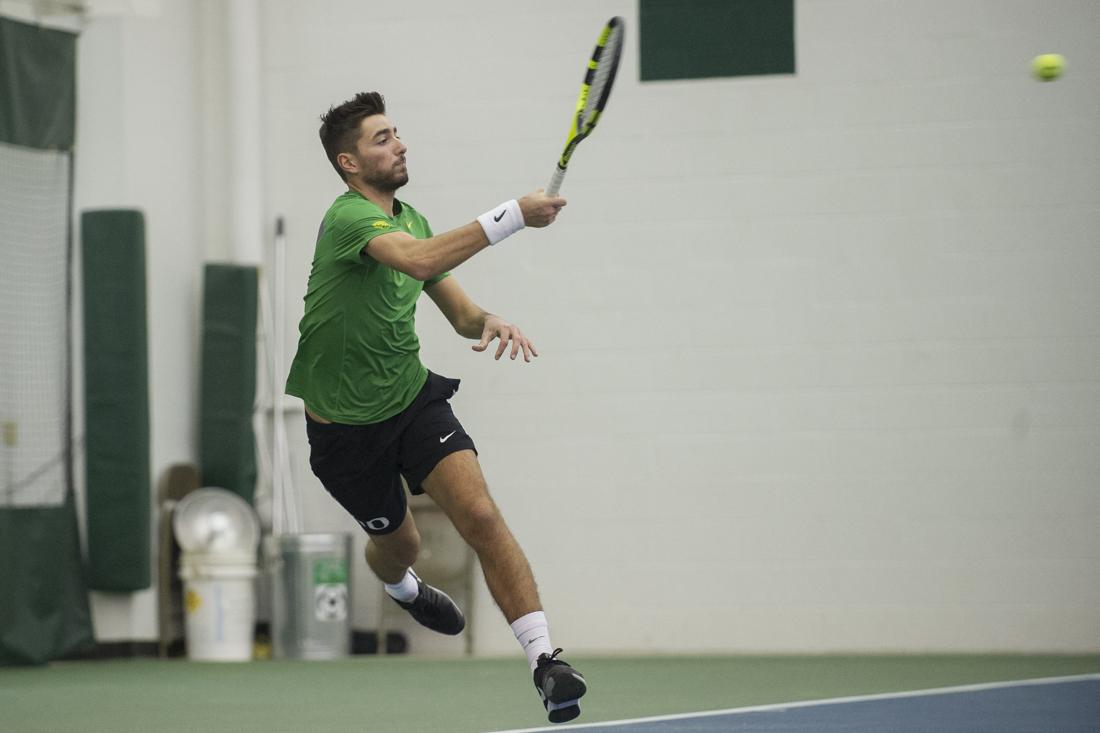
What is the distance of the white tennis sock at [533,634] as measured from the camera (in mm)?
4207

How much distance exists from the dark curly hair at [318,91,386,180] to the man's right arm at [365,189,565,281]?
539 mm

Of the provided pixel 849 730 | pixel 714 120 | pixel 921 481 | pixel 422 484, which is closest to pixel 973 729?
pixel 849 730

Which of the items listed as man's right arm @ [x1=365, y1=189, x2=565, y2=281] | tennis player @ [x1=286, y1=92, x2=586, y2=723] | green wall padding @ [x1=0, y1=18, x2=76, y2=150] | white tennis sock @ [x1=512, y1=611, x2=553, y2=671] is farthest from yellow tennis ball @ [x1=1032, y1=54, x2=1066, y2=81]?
green wall padding @ [x1=0, y1=18, x2=76, y2=150]

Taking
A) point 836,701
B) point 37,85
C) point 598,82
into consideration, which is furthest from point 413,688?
point 37,85

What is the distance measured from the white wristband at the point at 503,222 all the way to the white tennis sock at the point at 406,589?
A: 143 cm

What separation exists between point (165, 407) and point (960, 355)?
14.6 ft

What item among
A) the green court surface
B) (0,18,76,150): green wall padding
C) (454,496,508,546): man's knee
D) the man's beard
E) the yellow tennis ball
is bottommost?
the green court surface

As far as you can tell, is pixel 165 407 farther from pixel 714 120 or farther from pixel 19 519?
pixel 714 120

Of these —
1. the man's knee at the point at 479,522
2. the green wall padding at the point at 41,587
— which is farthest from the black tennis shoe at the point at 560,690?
the green wall padding at the point at 41,587

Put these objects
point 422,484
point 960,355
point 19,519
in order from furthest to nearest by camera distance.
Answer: point 960,355 < point 19,519 < point 422,484

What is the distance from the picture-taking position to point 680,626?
867 centimetres

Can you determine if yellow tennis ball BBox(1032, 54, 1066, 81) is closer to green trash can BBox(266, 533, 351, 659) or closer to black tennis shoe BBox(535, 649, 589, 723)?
black tennis shoe BBox(535, 649, 589, 723)

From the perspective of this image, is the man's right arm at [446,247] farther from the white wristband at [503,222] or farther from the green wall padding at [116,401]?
the green wall padding at [116,401]

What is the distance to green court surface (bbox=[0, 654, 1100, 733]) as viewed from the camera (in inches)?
217
